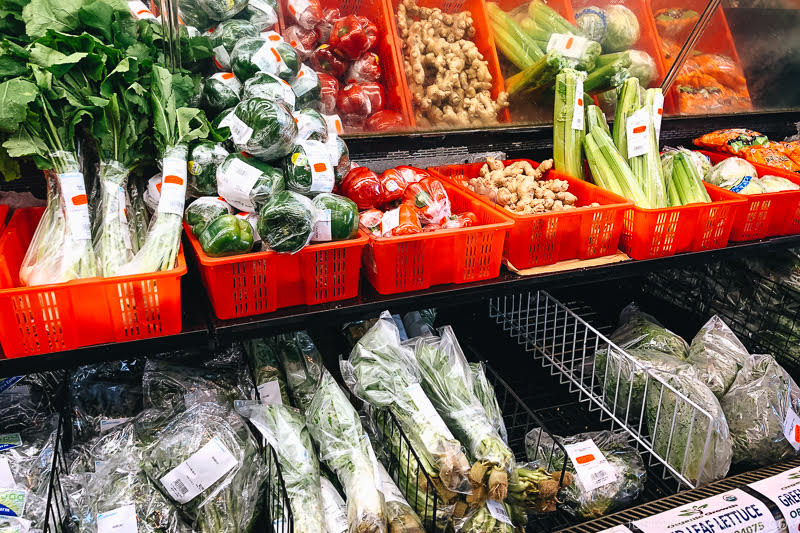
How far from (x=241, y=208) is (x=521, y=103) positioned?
1.42 meters

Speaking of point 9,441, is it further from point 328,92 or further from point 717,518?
point 717,518

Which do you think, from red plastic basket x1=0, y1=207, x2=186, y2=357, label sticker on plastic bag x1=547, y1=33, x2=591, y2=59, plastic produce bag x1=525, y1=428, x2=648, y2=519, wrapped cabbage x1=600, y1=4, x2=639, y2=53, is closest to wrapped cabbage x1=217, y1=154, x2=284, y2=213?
red plastic basket x1=0, y1=207, x2=186, y2=357

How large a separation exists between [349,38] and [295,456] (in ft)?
5.15

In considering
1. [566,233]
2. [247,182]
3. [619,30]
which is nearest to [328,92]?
[247,182]

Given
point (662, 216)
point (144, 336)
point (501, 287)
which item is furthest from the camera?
point (662, 216)

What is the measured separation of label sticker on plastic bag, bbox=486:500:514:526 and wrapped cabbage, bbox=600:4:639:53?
213cm

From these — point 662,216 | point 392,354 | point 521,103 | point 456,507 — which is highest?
point 521,103

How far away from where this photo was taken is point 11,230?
168cm

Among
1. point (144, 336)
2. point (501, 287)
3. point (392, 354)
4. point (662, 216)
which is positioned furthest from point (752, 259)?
point (144, 336)

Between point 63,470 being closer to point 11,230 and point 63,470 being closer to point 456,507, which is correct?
point 11,230

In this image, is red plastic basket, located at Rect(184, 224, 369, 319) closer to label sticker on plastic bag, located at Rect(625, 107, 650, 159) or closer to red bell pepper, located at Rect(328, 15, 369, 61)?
red bell pepper, located at Rect(328, 15, 369, 61)

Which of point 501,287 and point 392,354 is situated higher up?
point 501,287

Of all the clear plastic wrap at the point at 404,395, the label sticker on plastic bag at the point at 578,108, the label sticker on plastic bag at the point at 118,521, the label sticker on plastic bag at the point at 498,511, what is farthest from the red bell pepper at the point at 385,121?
the label sticker on plastic bag at the point at 118,521

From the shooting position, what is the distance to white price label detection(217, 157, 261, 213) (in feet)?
5.42
